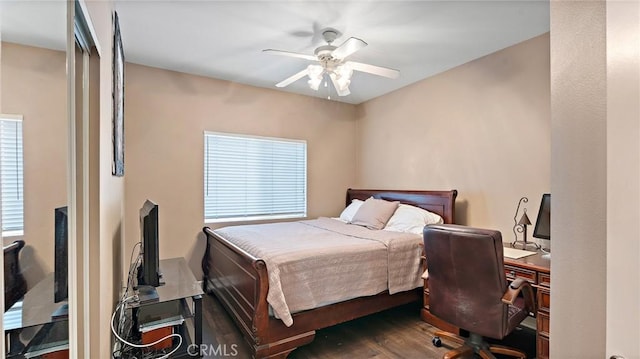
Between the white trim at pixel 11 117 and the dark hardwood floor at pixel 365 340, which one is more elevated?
the white trim at pixel 11 117

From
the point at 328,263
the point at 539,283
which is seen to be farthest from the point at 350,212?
the point at 539,283

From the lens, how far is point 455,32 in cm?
271

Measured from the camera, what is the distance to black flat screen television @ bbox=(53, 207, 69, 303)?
3.03ft

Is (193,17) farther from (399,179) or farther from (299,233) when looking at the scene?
(399,179)

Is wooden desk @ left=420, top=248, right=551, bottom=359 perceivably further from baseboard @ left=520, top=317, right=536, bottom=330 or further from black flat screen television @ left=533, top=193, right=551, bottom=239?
baseboard @ left=520, top=317, right=536, bottom=330

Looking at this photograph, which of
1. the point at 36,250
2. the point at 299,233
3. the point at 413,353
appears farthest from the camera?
the point at 299,233

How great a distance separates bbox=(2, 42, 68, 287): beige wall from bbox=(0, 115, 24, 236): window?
23mm

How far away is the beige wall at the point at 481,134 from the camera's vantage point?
2.84m

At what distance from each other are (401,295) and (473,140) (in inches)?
73.9

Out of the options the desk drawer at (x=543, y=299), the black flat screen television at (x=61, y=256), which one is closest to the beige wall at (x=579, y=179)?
the black flat screen television at (x=61, y=256)

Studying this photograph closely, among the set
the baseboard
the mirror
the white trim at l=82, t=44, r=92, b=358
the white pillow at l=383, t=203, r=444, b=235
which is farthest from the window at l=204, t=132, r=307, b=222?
the mirror

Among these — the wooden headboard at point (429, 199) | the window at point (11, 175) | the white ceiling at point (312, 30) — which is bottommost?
the wooden headboard at point (429, 199)

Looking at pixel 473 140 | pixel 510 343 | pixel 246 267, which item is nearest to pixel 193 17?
pixel 246 267

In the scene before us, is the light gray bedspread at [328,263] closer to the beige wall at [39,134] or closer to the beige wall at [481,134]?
the beige wall at [481,134]
